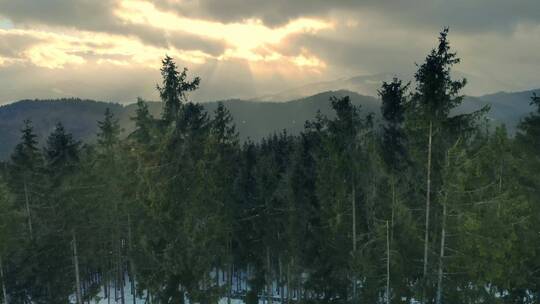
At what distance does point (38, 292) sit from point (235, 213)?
1617 centimetres

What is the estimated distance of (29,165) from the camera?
3966 cm

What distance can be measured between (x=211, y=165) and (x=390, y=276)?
11059 millimetres

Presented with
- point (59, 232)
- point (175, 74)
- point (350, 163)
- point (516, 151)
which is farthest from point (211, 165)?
point (516, 151)

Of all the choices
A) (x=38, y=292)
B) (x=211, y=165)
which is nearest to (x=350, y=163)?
(x=211, y=165)

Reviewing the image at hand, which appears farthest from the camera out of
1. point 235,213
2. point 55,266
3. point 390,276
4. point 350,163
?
point 235,213

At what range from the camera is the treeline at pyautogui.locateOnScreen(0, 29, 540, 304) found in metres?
21.5

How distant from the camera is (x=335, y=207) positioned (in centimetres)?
2788

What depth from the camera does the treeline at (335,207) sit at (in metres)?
21.5

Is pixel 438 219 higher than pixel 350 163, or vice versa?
pixel 350 163

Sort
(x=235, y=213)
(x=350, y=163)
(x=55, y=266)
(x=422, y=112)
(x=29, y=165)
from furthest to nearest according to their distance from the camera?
1. (x=29, y=165)
2. (x=235, y=213)
3. (x=55, y=266)
4. (x=350, y=163)
5. (x=422, y=112)

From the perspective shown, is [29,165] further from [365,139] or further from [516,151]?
[516,151]

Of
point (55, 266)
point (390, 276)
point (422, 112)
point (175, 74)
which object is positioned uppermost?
point (175, 74)

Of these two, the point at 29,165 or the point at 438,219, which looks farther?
the point at 29,165

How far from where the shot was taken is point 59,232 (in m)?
32.9
